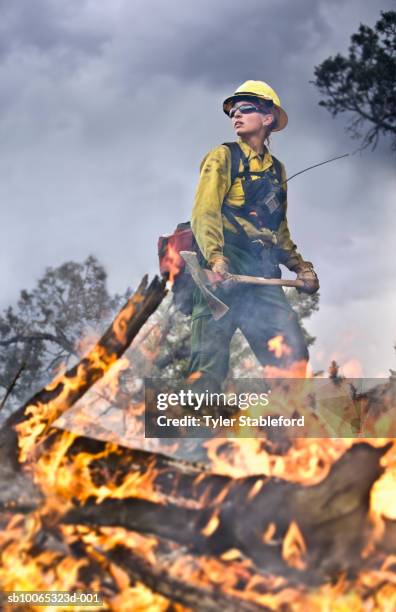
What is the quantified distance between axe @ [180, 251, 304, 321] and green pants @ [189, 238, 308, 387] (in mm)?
103

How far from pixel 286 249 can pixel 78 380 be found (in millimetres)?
4312

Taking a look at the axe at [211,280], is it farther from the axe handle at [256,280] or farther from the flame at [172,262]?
the flame at [172,262]

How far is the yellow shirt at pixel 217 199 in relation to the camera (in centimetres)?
754

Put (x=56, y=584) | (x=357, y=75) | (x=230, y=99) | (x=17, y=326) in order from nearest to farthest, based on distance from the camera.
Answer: (x=56, y=584), (x=230, y=99), (x=357, y=75), (x=17, y=326)

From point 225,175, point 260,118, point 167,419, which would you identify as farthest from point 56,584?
point 260,118

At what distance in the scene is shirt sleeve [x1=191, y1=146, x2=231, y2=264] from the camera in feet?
24.6

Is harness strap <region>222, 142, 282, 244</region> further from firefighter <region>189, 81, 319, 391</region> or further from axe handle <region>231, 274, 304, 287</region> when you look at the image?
axe handle <region>231, 274, 304, 287</region>

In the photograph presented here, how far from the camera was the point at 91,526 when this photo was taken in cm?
423

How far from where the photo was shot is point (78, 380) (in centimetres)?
508

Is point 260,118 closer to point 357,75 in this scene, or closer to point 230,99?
point 230,99

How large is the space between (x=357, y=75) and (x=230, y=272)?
298 inches

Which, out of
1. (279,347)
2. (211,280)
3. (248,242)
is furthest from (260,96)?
(279,347)

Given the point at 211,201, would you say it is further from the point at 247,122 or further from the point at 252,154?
the point at 247,122

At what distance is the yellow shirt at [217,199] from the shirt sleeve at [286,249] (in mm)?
219
